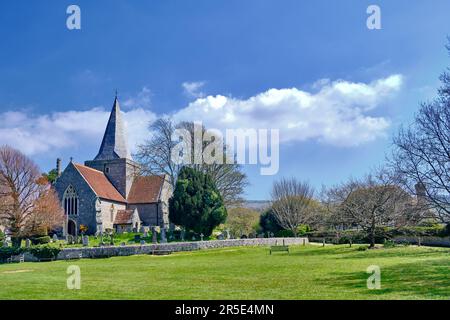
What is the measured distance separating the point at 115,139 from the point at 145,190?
774 cm

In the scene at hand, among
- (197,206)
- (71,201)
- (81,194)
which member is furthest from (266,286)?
(71,201)

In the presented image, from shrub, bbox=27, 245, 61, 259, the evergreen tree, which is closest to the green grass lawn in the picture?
shrub, bbox=27, 245, 61, 259

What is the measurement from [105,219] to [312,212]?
2321 centimetres

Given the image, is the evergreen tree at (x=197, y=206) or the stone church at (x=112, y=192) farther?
the stone church at (x=112, y=192)

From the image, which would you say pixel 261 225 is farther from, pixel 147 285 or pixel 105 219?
pixel 147 285

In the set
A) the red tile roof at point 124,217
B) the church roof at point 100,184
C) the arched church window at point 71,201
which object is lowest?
the red tile roof at point 124,217

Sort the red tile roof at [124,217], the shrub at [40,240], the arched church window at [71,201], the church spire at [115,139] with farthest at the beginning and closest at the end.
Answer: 1. the church spire at [115,139]
2. the red tile roof at [124,217]
3. the arched church window at [71,201]
4. the shrub at [40,240]

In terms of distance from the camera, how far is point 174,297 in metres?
10.2

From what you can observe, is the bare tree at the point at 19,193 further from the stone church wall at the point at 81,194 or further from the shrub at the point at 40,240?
the stone church wall at the point at 81,194

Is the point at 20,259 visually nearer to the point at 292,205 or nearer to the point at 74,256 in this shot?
the point at 74,256

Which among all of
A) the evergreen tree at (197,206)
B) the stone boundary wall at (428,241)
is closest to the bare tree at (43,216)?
the evergreen tree at (197,206)

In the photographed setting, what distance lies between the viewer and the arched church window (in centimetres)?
4888

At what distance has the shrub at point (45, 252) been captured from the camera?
1196 inches

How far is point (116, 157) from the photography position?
55.1 m
